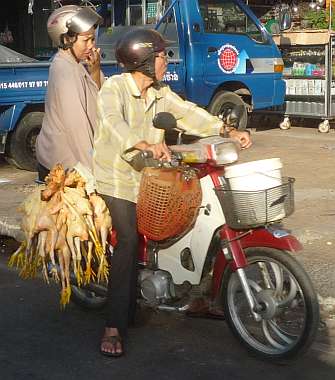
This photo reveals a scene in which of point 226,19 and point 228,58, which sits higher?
point 226,19

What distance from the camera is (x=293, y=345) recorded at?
12.9ft

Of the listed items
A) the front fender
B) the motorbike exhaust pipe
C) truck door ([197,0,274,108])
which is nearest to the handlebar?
the front fender

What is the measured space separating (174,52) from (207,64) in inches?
20.1

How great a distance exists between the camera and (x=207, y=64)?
36.6ft

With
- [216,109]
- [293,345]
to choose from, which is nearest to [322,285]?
[293,345]

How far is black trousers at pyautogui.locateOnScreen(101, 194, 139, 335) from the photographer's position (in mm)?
4113

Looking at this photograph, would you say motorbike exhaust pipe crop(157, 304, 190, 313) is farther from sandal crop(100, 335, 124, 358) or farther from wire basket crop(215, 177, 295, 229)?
wire basket crop(215, 177, 295, 229)

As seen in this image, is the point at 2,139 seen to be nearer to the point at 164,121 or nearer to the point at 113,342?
the point at 113,342

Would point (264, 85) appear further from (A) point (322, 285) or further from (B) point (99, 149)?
(B) point (99, 149)

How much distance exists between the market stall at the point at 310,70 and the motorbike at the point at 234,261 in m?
8.00

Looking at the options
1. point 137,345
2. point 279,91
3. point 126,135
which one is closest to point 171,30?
point 279,91

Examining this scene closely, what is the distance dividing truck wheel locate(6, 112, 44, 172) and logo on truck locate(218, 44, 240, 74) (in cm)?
310

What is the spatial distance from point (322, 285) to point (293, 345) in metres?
1.32

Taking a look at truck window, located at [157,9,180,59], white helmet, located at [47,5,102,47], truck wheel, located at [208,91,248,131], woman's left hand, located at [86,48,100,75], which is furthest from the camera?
truck wheel, located at [208,91,248,131]
